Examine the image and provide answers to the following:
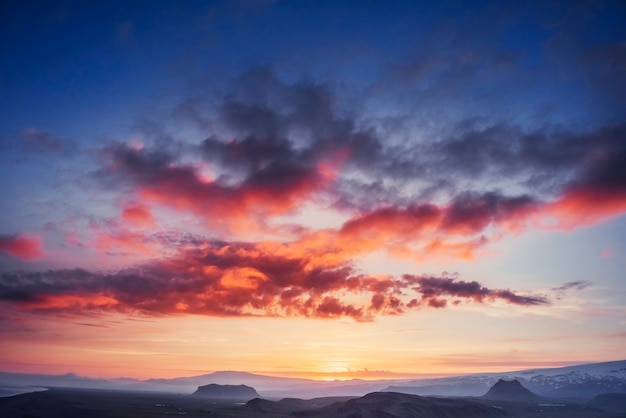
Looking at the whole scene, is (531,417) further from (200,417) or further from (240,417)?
(200,417)

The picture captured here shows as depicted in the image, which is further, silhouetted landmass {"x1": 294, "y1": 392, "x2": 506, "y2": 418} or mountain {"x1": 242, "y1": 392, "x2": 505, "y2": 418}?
mountain {"x1": 242, "y1": 392, "x2": 505, "y2": 418}

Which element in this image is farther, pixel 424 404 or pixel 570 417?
pixel 570 417

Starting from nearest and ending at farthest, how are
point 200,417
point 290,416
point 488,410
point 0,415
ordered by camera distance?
point 0,415 < point 200,417 < point 290,416 < point 488,410

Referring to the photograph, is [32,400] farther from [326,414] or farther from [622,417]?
[622,417]

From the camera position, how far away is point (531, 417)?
195750 millimetres

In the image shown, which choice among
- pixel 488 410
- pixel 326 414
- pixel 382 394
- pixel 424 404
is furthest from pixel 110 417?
pixel 488 410

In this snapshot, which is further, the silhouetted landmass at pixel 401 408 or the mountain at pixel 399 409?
the mountain at pixel 399 409

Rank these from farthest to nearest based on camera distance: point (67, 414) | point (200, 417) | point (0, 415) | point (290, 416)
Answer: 1. point (290, 416)
2. point (200, 417)
3. point (67, 414)
4. point (0, 415)

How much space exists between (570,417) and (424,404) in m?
77.6

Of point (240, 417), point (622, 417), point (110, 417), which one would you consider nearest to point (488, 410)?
point (622, 417)

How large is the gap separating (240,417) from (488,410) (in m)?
108

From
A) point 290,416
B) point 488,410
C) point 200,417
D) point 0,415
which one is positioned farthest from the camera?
point 488,410

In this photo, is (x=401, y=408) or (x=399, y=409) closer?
(x=399, y=409)

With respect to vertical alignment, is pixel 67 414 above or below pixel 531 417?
above
